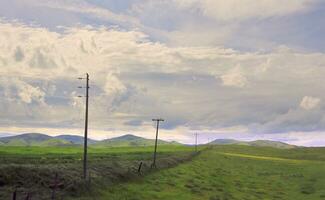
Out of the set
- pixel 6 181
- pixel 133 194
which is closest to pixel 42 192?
pixel 6 181

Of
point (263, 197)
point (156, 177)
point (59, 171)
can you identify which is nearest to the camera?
point (59, 171)

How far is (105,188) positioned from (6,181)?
46.4 feet

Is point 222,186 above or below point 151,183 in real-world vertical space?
below

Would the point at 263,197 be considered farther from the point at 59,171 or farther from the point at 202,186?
the point at 59,171

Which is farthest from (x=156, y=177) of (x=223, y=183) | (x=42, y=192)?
(x=42, y=192)

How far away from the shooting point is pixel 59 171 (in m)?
63.1

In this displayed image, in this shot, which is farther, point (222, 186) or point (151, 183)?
point (222, 186)

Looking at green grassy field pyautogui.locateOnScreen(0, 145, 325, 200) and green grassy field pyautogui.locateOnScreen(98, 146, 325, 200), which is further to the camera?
green grassy field pyautogui.locateOnScreen(98, 146, 325, 200)

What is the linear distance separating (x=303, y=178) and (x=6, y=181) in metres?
80.6

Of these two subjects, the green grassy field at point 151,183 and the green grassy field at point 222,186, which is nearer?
the green grassy field at point 151,183

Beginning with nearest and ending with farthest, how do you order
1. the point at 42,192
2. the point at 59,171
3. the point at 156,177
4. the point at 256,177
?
the point at 42,192
the point at 59,171
the point at 156,177
the point at 256,177

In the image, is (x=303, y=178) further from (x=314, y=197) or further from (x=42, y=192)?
(x=42, y=192)

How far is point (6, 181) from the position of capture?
5678cm

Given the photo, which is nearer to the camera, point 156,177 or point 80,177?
point 80,177
